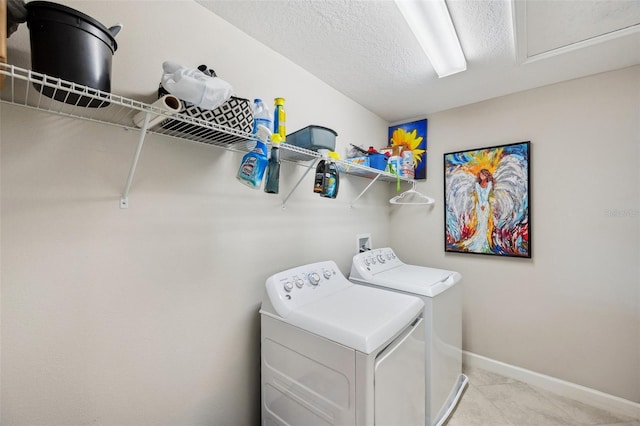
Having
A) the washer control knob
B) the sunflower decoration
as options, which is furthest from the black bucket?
the sunflower decoration

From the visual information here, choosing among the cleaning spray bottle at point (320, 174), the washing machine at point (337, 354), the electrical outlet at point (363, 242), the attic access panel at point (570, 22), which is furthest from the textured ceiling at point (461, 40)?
the washing machine at point (337, 354)

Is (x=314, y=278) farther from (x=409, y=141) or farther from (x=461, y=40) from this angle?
(x=409, y=141)

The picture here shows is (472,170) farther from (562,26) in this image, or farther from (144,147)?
(144,147)

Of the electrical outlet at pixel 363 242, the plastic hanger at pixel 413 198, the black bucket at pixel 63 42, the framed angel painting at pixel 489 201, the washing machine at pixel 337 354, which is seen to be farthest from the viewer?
the plastic hanger at pixel 413 198

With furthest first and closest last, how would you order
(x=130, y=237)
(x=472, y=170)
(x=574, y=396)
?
(x=472, y=170) < (x=574, y=396) < (x=130, y=237)

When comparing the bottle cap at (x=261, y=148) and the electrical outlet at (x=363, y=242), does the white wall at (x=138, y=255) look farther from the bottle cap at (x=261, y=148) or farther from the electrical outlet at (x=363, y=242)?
the electrical outlet at (x=363, y=242)

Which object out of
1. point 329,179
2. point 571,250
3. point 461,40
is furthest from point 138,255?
point 571,250

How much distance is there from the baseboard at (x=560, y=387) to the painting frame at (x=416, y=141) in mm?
1776

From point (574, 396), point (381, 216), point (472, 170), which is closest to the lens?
point (574, 396)

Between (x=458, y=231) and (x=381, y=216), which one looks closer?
(x=458, y=231)

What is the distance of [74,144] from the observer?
3.13 ft

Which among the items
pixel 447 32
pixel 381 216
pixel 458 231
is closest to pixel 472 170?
pixel 458 231

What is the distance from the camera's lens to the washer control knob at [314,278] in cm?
152

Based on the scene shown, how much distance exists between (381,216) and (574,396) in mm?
2005
